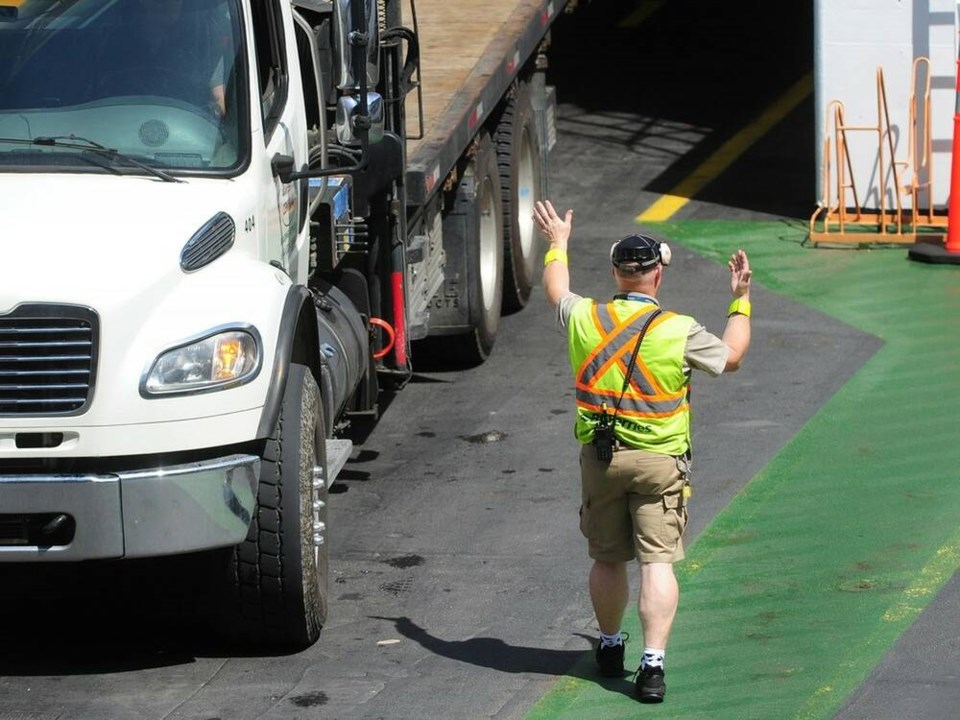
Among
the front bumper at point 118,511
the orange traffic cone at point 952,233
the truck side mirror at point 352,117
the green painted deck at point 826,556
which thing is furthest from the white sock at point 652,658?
the orange traffic cone at point 952,233

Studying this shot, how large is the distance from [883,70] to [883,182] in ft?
3.01

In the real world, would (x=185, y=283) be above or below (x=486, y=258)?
above

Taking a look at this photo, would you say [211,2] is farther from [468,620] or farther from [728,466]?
[728,466]

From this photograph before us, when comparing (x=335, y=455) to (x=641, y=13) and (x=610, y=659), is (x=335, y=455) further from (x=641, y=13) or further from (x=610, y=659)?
(x=641, y=13)

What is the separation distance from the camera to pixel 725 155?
17234mm

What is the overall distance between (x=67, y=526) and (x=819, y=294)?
7.83m

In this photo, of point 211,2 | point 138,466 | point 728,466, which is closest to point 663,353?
point 138,466

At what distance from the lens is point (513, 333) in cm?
1221

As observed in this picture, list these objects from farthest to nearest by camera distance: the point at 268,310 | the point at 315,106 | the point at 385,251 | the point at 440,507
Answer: the point at 385,251 < the point at 440,507 < the point at 315,106 < the point at 268,310

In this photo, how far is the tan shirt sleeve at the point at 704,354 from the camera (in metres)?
6.19

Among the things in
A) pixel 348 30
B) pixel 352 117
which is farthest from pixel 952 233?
pixel 352 117

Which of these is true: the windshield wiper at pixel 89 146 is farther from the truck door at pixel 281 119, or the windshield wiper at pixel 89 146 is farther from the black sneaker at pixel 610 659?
the black sneaker at pixel 610 659

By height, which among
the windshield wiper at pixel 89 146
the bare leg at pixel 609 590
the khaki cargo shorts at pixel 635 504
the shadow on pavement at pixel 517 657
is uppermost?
the windshield wiper at pixel 89 146

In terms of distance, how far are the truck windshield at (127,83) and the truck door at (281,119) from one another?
0.23 metres
